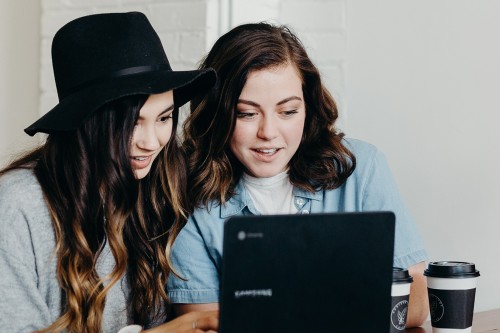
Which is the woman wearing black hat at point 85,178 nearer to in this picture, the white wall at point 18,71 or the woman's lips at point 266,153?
the woman's lips at point 266,153

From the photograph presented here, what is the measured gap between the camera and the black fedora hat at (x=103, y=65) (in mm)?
1445

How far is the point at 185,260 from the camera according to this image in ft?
5.66

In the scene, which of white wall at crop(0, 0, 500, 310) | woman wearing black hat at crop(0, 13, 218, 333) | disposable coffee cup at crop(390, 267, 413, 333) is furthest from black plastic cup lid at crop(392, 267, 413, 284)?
white wall at crop(0, 0, 500, 310)

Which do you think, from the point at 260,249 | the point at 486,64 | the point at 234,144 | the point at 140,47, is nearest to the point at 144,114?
the point at 140,47

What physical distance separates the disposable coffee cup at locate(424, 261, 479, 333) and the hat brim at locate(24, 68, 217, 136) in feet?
1.83

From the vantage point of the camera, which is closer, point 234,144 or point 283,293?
point 283,293

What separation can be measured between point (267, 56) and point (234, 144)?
200 mm

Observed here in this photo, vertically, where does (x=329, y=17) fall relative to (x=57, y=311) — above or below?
above

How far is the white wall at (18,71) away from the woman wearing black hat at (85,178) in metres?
0.92

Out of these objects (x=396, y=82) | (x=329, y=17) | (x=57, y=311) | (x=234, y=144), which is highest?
(x=329, y=17)

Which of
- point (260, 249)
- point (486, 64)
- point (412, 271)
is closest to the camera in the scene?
point (260, 249)

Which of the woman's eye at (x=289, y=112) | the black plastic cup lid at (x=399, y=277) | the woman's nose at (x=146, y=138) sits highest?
the woman's eye at (x=289, y=112)

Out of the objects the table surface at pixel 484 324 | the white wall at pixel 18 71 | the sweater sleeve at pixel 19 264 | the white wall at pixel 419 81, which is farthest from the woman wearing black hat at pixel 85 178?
the white wall at pixel 18 71

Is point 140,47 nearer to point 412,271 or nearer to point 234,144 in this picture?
point 234,144
